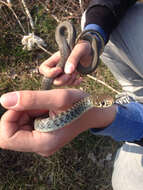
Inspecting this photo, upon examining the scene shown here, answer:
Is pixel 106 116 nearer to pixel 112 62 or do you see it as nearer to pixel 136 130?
pixel 136 130

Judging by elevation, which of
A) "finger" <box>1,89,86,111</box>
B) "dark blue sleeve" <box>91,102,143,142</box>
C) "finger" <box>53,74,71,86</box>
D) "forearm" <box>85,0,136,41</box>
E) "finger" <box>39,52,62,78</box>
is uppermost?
"forearm" <box>85,0,136,41</box>

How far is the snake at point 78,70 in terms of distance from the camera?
1796 mm

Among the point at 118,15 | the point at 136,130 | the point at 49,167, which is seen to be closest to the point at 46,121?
the point at 136,130

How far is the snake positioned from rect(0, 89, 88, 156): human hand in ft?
0.17

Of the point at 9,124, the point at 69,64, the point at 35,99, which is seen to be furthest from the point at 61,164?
the point at 35,99

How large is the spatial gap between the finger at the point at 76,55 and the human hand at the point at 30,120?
312mm

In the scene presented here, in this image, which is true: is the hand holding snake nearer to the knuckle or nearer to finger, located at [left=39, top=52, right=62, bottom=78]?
the knuckle

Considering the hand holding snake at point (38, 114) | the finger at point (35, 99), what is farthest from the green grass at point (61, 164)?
the finger at point (35, 99)

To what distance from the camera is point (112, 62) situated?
3188mm

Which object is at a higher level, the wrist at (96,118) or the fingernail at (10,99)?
the fingernail at (10,99)

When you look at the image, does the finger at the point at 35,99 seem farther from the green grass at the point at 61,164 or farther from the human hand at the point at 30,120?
the green grass at the point at 61,164

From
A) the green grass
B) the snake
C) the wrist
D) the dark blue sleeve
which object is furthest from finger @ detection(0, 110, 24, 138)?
the green grass

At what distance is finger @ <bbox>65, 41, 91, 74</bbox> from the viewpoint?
2041mm

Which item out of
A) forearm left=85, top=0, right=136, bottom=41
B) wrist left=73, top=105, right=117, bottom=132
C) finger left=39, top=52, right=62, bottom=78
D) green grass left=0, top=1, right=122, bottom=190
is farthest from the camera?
green grass left=0, top=1, right=122, bottom=190
